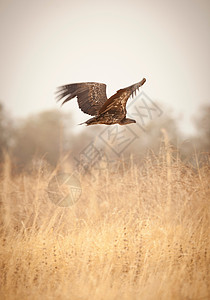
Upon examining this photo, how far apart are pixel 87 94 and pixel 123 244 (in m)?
2.64

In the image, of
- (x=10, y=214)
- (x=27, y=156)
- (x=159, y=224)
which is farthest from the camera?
(x=27, y=156)

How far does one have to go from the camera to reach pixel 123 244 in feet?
15.1

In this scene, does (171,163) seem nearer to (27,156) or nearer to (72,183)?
(72,183)

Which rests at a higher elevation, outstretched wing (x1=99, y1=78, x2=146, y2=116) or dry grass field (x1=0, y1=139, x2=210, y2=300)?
outstretched wing (x1=99, y1=78, x2=146, y2=116)

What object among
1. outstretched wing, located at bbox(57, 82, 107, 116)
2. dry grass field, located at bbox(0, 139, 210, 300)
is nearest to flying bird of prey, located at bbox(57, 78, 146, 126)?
outstretched wing, located at bbox(57, 82, 107, 116)

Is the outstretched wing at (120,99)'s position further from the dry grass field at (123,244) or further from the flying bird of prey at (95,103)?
the dry grass field at (123,244)

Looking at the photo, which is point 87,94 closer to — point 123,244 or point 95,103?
point 95,103

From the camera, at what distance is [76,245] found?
184 inches

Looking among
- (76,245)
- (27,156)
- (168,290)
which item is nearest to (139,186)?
(76,245)

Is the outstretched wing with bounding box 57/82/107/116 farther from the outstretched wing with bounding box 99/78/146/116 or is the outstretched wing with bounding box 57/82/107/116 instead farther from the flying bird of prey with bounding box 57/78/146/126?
the outstretched wing with bounding box 99/78/146/116

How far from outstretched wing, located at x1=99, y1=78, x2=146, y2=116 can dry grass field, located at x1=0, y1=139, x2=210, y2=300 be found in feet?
4.94

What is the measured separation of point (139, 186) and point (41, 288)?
2715 millimetres

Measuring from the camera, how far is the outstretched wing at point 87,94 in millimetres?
5117

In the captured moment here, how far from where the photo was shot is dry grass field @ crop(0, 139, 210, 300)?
354cm
